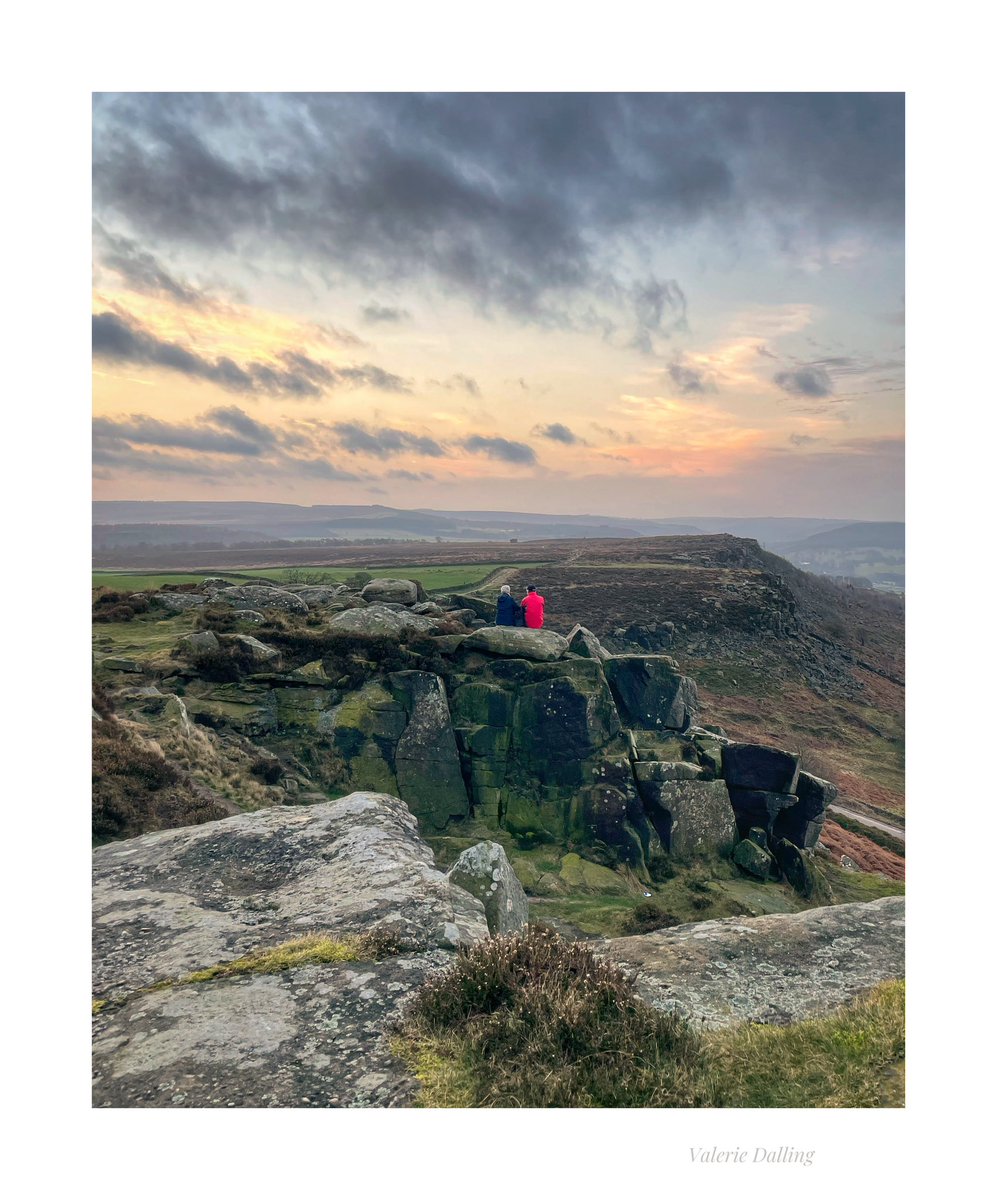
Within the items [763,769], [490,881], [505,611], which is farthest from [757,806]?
[490,881]

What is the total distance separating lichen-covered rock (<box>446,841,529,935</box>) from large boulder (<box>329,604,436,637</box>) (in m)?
11.0

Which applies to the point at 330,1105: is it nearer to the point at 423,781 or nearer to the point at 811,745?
the point at 423,781

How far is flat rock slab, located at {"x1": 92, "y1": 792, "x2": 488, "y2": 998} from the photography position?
17.6 feet

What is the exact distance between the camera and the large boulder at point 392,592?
22375 mm

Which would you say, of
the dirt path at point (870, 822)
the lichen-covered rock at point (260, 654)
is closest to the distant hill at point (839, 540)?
the dirt path at point (870, 822)

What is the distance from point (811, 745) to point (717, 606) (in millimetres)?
16950

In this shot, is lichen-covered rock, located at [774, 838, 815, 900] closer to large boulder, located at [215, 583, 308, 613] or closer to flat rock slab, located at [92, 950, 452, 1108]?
flat rock slab, located at [92, 950, 452, 1108]

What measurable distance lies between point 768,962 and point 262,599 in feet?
66.0

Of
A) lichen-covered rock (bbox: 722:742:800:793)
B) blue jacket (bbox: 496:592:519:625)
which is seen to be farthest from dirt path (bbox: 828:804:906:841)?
blue jacket (bbox: 496:592:519:625)

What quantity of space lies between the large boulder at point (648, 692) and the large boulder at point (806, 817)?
143 inches
